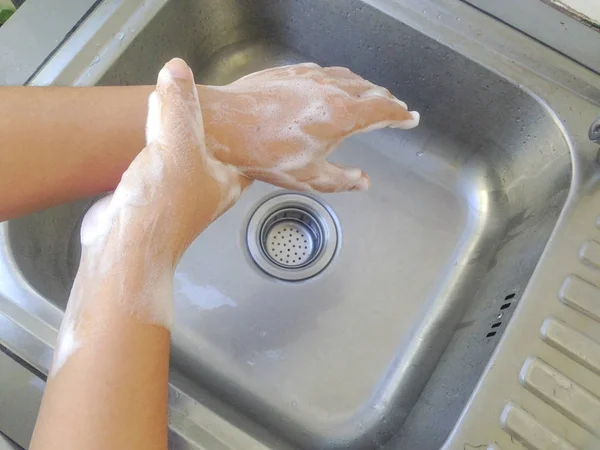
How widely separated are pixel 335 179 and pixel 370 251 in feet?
0.48

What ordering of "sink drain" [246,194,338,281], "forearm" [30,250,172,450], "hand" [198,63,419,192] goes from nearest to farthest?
1. "forearm" [30,250,172,450]
2. "hand" [198,63,419,192]
3. "sink drain" [246,194,338,281]

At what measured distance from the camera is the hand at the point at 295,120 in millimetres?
557

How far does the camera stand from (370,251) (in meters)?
0.72

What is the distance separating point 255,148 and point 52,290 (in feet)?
0.89

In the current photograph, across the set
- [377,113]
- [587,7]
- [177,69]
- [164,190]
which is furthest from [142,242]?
[587,7]

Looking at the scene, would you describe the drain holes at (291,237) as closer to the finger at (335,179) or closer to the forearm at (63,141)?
the finger at (335,179)

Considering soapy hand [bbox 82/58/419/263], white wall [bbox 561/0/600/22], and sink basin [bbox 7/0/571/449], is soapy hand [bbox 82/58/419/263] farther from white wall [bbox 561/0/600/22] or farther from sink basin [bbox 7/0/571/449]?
white wall [bbox 561/0/600/22]

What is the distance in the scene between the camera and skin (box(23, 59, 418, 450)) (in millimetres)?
411

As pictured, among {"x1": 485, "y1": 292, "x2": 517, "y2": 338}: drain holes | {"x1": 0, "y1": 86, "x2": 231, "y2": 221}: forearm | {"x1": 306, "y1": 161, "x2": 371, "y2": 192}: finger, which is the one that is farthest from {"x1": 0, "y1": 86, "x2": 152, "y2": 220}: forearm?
{"x1": 485, "y1": 292, "x2": 517, "y2": 338}: drain holes

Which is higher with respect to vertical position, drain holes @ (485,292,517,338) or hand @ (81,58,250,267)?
hand @ (81,58,250,267)

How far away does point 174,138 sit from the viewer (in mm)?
479

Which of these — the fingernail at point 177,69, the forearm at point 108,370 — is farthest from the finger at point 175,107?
the forearm at point 108,370

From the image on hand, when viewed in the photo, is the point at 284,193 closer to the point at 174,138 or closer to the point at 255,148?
the point at 255,148

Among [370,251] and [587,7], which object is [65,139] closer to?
[370,251]
